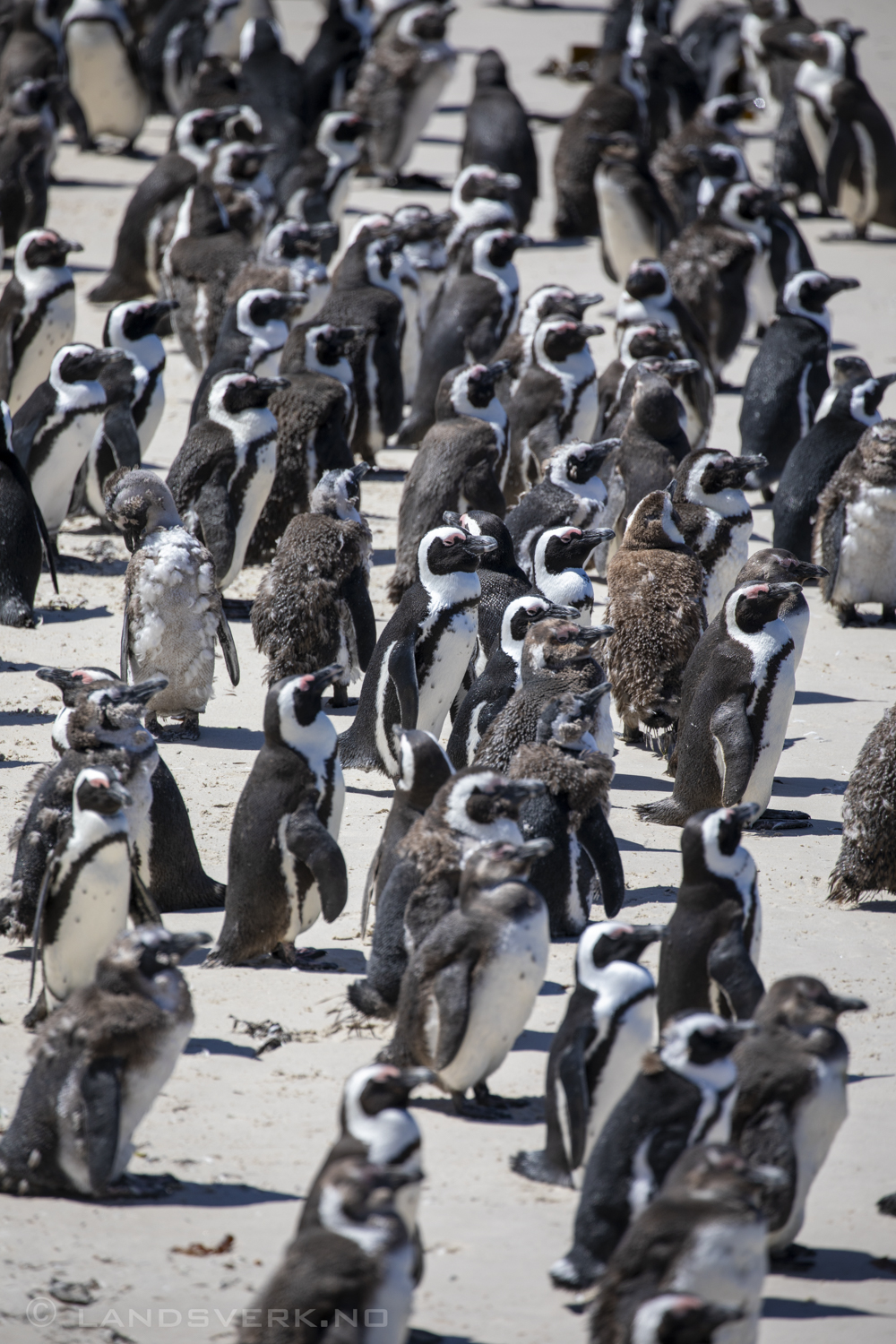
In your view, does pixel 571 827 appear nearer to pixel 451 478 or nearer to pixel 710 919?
pixel 710 919

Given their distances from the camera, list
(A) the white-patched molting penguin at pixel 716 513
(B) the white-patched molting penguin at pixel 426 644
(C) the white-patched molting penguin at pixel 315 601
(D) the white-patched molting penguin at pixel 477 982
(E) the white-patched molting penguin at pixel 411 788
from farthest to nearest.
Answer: (A) the white-patched molting penguin at pixel 716 513 < (C) the white-patched molting penguin at pixel 315 601 < (B) the white-patched molting penguin at pixel 426 644 < (E) the white-patched molting penguin at pixel 411 788 < (D) the white-patched molting penguin at pixel 477 982

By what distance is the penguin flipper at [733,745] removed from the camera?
22.9 feet

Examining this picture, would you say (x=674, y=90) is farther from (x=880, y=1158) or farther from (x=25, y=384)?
(x=880, y=1158)

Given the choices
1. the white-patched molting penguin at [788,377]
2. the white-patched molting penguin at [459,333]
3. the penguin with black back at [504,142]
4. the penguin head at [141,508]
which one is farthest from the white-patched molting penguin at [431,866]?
the penguin with black back at [504,142]

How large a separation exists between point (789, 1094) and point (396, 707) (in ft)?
11.8

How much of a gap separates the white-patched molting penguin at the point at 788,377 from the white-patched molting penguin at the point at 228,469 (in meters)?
3.71

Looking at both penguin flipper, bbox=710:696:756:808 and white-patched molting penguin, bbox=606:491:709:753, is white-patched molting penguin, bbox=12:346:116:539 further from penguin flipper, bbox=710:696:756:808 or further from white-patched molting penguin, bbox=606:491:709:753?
penguin flipper, bbox=710:696:756:808

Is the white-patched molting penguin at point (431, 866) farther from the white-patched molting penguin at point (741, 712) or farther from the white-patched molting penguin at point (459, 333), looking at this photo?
the white-patched molting penguin at point (459, 333)

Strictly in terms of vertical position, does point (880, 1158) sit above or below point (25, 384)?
above

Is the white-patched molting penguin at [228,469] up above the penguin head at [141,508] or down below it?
below

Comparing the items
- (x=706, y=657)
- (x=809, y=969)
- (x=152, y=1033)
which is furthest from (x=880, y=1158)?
(x=706, y=657)

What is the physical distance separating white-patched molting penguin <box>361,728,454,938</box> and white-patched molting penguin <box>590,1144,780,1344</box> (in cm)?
221

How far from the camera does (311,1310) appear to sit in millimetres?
3383

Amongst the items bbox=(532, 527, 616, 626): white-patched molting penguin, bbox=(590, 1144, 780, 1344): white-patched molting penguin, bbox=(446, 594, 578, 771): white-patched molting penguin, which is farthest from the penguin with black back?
bbox=(590, 1144, 780, 1344): white-patched molting penguin
